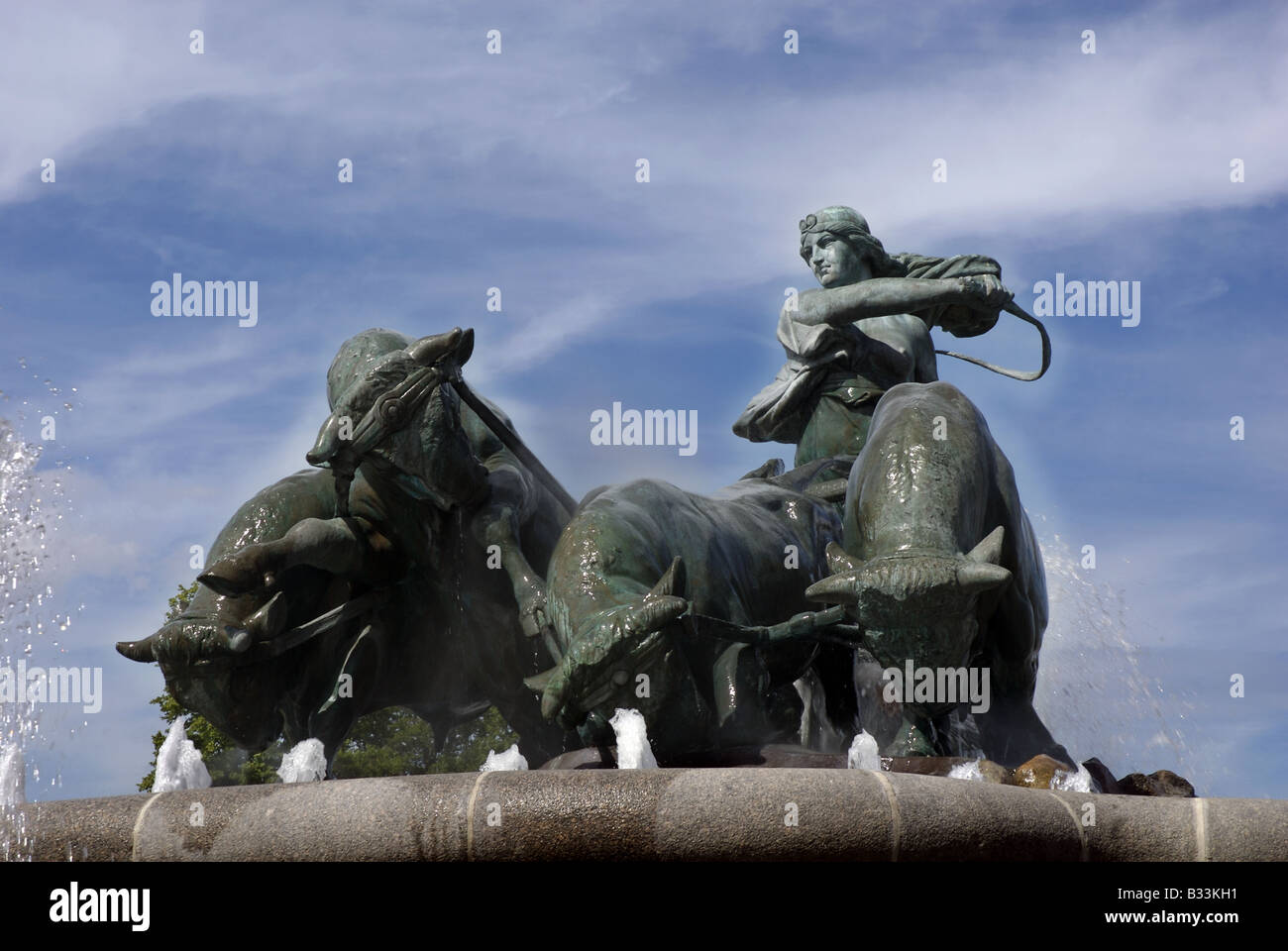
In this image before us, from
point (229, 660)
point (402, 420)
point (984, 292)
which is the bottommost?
point (229, 660)

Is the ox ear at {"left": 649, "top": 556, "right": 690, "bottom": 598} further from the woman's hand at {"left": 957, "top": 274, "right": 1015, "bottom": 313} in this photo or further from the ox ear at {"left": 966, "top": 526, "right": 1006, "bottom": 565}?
the woman's hand at {"left": 957, "top": 274, "right": 1015, "bottom": 313}

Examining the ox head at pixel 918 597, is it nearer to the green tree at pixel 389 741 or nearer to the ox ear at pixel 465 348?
the ox ear at pixel 465 348

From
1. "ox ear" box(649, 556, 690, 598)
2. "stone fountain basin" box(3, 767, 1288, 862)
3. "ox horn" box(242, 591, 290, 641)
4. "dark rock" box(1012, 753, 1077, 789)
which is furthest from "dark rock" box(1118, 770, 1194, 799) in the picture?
"ox horn" box(242, 591, 290, 641)

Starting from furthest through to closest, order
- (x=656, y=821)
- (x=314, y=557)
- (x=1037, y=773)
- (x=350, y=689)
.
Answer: (x=350, y=689), (x=314, y=557), (x=1037, y=773), (x=656, y=821)

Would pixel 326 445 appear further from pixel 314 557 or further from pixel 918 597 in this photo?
pixel 918 597

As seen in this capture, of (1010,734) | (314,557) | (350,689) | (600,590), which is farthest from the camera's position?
(350,689)

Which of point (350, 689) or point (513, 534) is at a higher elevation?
point (513, 534)

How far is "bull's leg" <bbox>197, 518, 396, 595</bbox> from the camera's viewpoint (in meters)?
8.39

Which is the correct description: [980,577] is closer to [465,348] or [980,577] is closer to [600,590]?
[600,590]

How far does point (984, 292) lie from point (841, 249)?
0.98 metres

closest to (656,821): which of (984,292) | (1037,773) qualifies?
(1037,773)

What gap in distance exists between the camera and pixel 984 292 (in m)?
10.5

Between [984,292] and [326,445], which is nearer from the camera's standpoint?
[326,445]
